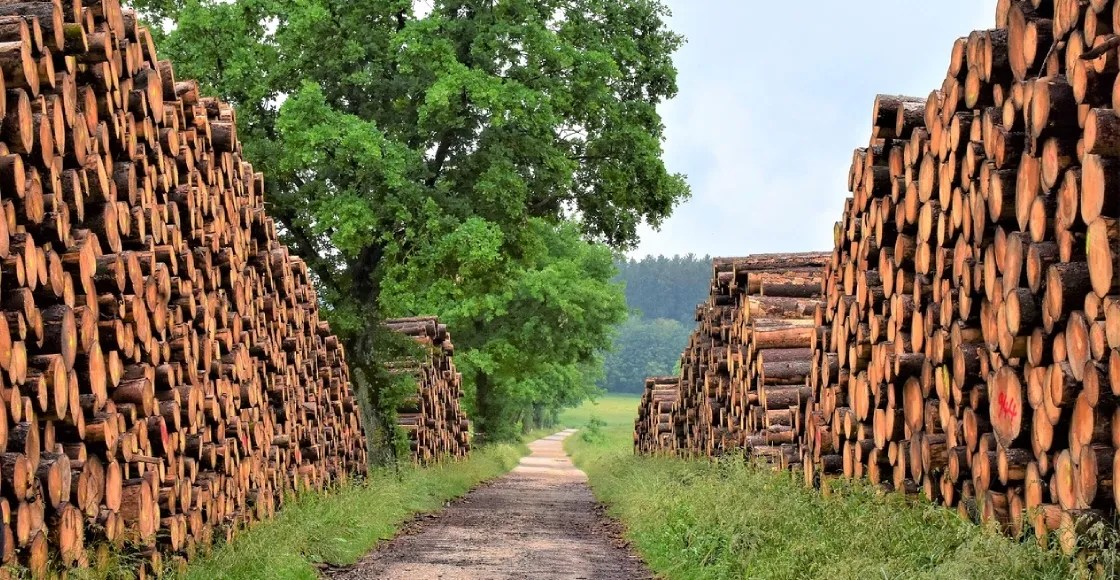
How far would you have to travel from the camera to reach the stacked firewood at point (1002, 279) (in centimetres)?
567

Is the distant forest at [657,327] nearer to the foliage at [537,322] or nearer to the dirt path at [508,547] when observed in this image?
the foliage at [537,322]

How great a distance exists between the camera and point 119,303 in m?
7.55

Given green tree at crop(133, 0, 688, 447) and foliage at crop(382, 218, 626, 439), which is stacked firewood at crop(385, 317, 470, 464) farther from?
foliage at crop(382, 218, 626, 439)

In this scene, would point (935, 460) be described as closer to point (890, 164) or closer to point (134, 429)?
point (890, 164)

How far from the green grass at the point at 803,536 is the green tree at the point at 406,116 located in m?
6.99

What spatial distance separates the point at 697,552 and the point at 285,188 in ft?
41.1

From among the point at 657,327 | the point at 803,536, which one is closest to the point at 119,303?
the point at 803,536

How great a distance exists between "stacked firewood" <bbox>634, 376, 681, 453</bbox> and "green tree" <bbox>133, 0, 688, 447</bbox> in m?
4.72

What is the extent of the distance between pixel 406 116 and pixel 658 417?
9259 mm

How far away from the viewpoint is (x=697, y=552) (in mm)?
9703

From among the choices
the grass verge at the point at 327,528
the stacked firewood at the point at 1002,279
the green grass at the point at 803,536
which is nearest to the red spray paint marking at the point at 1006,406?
the stacked firewood at the point at 1002,279

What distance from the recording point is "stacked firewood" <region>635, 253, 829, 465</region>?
1382cm

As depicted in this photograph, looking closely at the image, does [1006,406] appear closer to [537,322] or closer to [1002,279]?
[1002,279]

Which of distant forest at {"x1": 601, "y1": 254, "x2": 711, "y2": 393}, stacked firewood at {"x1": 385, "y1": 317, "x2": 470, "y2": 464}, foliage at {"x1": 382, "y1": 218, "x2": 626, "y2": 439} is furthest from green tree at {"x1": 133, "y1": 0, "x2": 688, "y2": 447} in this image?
distant forest at {"x1": 601, "y1": 254, "x2": 711, "y2": 393}
